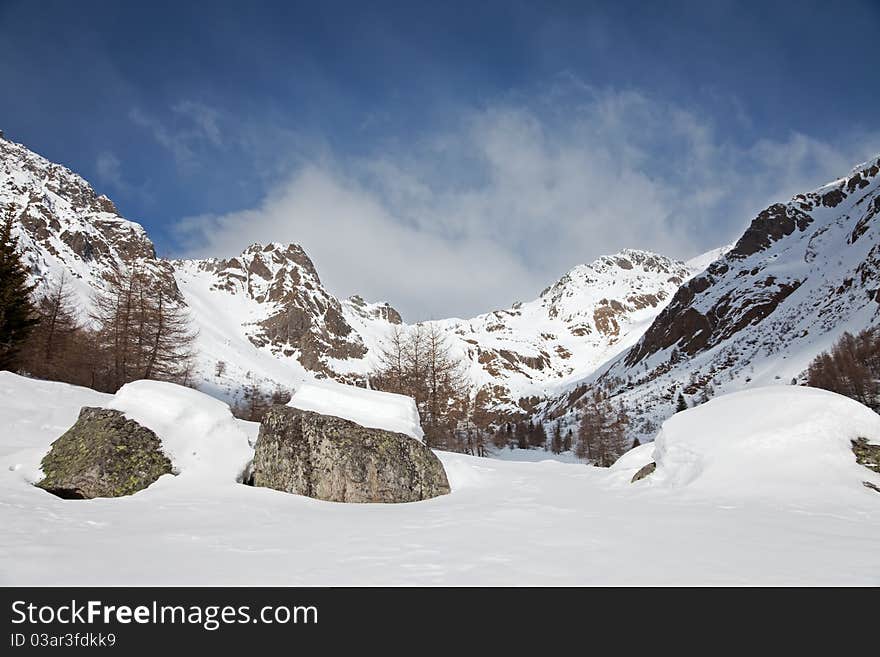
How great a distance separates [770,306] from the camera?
123m

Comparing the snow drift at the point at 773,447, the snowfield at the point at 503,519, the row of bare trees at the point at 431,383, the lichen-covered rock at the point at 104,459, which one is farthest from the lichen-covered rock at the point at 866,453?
Result: the row of bare trees at the point at 431,383

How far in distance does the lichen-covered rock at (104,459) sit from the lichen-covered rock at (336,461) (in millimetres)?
2223

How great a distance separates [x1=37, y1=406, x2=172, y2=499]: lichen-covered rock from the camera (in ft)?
28.4

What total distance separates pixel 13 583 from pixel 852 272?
131641 millimetres

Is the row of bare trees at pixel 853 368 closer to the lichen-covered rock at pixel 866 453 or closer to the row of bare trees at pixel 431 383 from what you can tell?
the row of bare trees at pixel 431 383

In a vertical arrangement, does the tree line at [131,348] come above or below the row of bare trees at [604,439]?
above

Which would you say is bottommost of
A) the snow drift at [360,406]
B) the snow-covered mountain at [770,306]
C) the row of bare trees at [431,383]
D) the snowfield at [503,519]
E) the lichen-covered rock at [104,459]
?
the snowfield at [503,519]

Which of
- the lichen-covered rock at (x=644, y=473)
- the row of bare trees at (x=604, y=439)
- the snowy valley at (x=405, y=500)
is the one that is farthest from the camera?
the row of bare trees at (x=604, y=439)

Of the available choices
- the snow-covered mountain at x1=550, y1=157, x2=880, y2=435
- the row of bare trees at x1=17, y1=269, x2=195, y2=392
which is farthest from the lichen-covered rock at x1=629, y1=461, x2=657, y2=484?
the snow-covered mountain at x1=550, y1=157, x2=880, y2=435

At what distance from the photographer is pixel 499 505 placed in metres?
8.59

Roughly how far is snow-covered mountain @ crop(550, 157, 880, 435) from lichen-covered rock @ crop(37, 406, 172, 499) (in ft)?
293

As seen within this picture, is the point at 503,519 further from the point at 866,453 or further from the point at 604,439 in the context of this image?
the point at 604,439

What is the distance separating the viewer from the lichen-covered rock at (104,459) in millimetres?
8664
